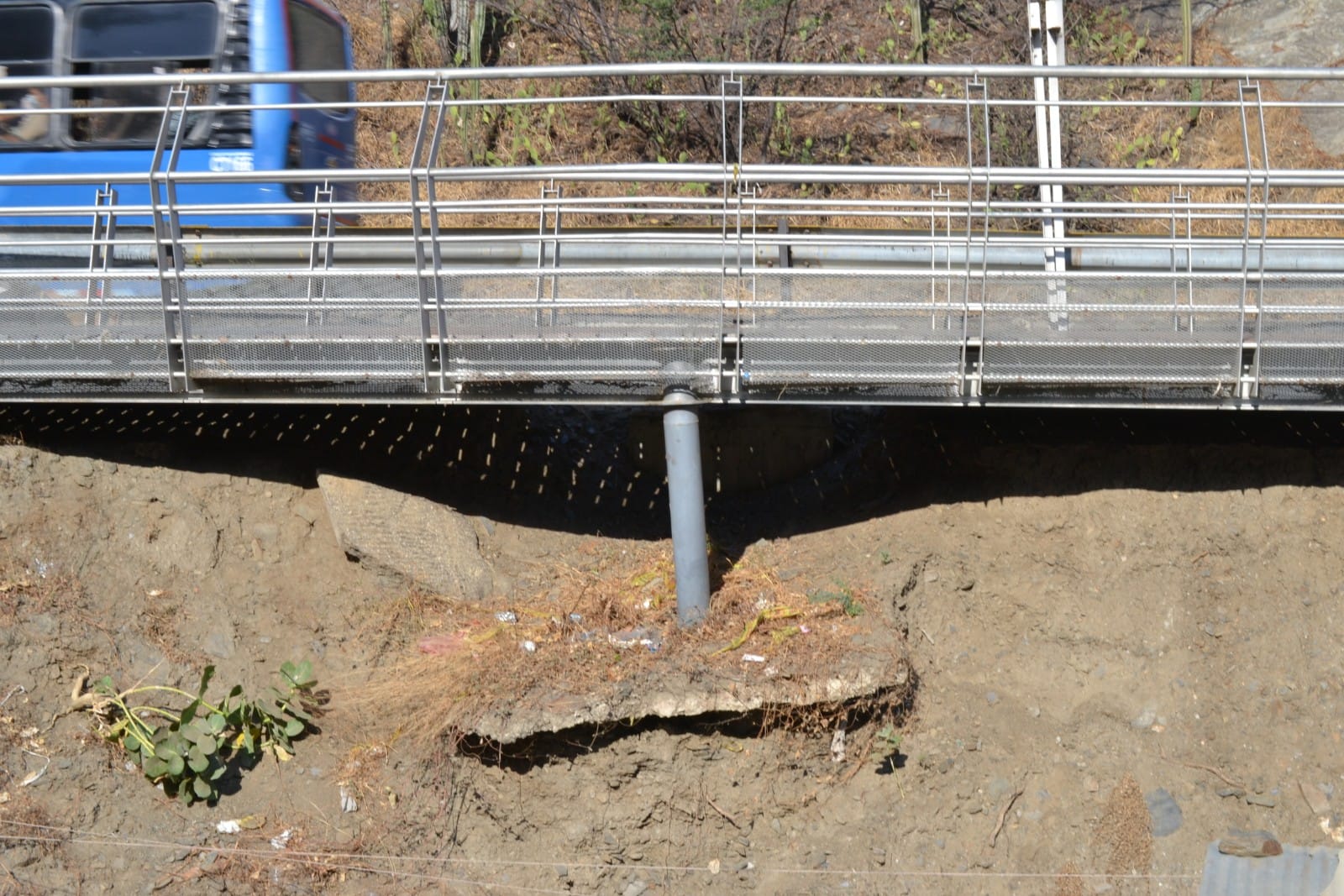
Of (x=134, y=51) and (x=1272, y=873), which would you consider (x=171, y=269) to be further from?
A: (x=1272, y=873)

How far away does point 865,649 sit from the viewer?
7.28 metres

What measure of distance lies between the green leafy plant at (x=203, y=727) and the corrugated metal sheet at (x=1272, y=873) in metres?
5.11

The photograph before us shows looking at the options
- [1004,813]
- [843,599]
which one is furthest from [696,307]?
[1004,813]

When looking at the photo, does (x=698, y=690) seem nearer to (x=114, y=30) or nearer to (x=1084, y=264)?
(x=1084, y=264)

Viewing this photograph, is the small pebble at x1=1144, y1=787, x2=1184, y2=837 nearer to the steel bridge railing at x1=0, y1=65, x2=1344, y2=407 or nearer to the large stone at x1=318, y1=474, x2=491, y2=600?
the steel bridge railing at x1=0, y1=65, x2=1344, y2=407

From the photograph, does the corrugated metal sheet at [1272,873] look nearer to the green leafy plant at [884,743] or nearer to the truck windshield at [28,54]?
the green leafy plant at [884,743]

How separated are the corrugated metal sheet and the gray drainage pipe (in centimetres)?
318

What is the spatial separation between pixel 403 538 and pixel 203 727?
165cm

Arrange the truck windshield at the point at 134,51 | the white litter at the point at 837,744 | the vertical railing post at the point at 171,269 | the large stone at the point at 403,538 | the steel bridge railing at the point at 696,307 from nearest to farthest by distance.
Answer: the steel bridge railing at the point at 696,307
the vertical railing post at the point at 171,269
the white litter at the point at 837,744
the large stone at the point at 403,538
the truck windshield at the point at 134,51

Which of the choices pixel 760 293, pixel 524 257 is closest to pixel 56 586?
pixel 524 257

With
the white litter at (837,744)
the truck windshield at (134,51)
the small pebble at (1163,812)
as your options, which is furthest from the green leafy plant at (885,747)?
the truck windshield at (134,51)

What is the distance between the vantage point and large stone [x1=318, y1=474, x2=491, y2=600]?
792 cm

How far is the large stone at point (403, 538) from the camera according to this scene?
792 centimetres

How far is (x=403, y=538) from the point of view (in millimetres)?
8000
